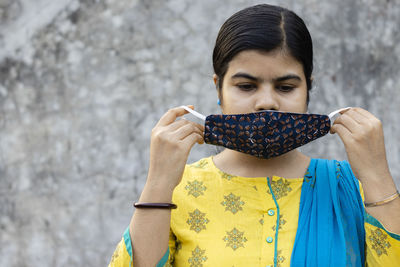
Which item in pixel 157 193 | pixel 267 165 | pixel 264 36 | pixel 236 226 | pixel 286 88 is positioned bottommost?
pixel 236 226

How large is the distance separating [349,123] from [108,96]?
2.15 m

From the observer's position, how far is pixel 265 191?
1959mm

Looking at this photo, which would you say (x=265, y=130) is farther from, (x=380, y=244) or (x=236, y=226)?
(x=380, y=244)

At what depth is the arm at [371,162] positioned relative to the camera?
5.62 ft

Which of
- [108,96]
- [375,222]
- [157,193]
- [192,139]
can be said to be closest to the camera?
[375,222]

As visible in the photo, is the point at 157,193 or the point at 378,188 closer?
the point at 378,188

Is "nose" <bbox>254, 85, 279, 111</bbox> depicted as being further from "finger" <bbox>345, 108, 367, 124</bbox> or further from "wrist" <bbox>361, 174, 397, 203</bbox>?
"wrist" <bbox>361, 174, 397, 203</bbox>

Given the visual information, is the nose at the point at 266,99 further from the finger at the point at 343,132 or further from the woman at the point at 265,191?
the finger at the point at 343,132

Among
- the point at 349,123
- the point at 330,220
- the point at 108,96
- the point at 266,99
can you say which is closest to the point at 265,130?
the point at 266,99

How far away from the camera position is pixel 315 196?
76.3 inches

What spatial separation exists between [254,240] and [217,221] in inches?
7.2

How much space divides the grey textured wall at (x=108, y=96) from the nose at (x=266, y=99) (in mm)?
1559

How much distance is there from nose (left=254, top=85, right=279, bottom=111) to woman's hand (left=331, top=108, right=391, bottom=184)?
12.5 inches

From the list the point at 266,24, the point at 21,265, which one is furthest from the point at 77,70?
the point at 266,24
